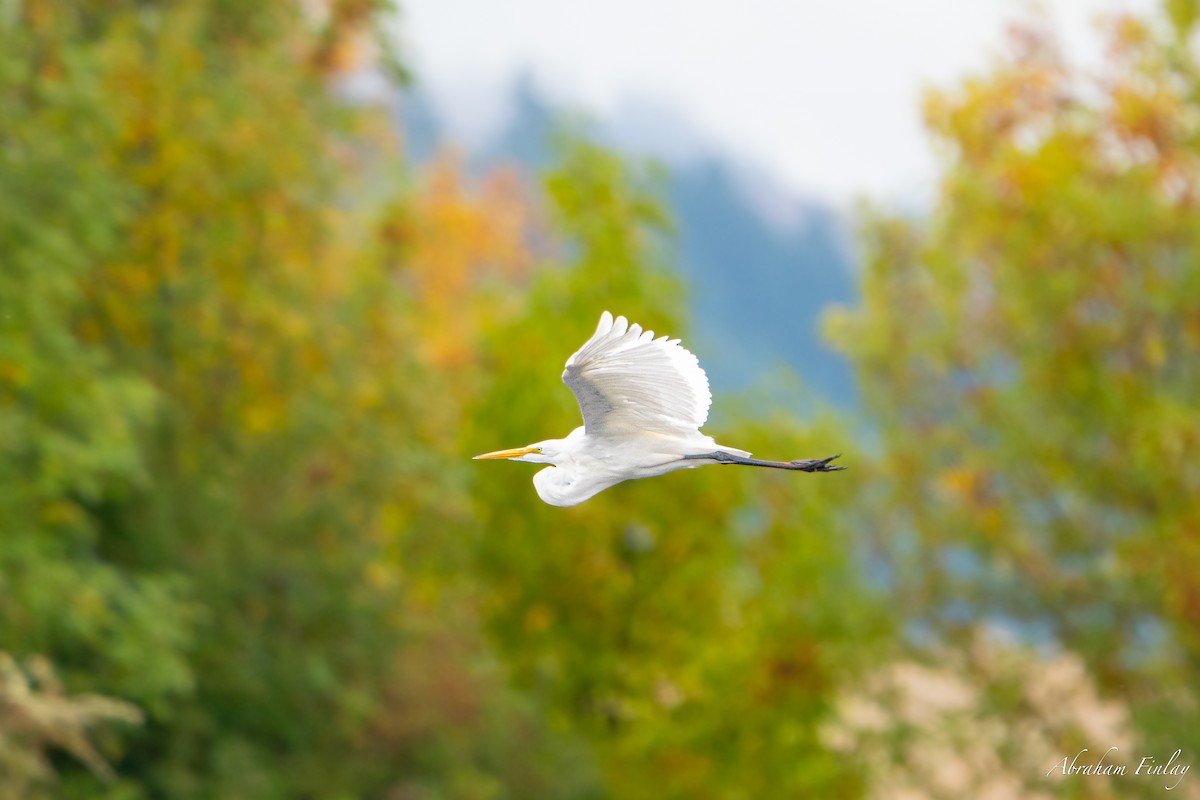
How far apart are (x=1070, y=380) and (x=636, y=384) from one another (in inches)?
553

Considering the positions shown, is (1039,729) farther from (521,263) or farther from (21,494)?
(521,263)

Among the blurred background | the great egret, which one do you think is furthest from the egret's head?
the blurred background

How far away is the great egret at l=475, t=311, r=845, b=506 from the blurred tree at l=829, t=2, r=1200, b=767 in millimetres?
12276

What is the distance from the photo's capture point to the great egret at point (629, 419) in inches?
239

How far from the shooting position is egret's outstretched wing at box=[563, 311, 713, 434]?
19.8 ft

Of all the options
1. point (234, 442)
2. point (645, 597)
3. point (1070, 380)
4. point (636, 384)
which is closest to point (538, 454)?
point (636, 384)

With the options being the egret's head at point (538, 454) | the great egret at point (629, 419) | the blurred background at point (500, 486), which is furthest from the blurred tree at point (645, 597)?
the great egret at point (629, 419)

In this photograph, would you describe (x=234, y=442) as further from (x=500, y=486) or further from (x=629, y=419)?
(x=629, y=419)

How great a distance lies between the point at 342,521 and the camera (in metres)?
17.4

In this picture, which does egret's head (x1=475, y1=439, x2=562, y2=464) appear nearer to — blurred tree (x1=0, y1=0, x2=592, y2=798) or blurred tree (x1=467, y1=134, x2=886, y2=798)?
blurred tree (x1=0, y1=0, x2=592, y2=798)

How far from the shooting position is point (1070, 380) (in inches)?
750

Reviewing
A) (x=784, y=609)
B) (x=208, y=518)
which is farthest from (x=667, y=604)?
(x=208, y=518)

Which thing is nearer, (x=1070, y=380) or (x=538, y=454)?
(x=538, y=454)

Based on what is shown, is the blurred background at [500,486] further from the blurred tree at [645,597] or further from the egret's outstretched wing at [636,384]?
the egret's outstretched wing at [636,384]
